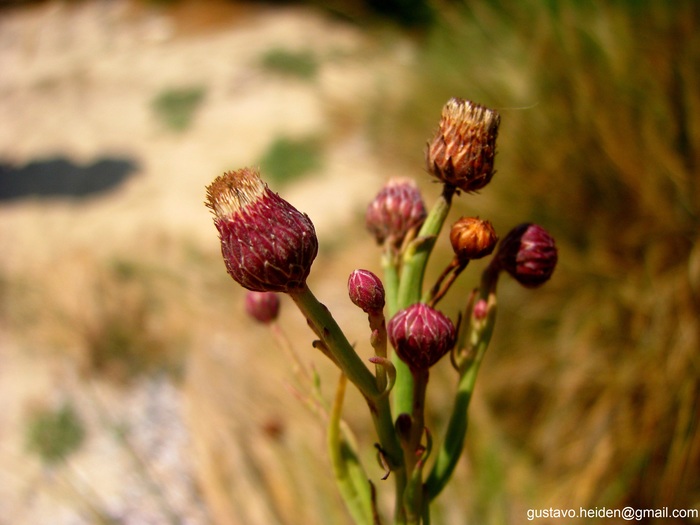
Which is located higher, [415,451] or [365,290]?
[365,290]

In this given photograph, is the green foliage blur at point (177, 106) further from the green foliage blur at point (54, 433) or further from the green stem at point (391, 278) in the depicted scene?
the green stem at point (391, 278)

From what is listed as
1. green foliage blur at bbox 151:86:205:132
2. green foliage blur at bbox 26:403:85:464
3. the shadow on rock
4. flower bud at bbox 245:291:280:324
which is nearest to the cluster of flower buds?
flower bud at bbox 245:291:280:324

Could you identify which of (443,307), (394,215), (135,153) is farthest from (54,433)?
(135,153)

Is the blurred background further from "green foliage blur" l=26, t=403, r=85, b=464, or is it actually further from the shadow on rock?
the shadow on rock

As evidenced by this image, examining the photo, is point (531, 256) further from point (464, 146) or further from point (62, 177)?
point (62, 177)

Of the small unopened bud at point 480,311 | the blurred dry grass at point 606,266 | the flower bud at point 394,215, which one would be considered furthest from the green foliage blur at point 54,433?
the small unopened bud at point 480,311

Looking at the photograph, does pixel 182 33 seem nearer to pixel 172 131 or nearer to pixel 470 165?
pixel 172 131
